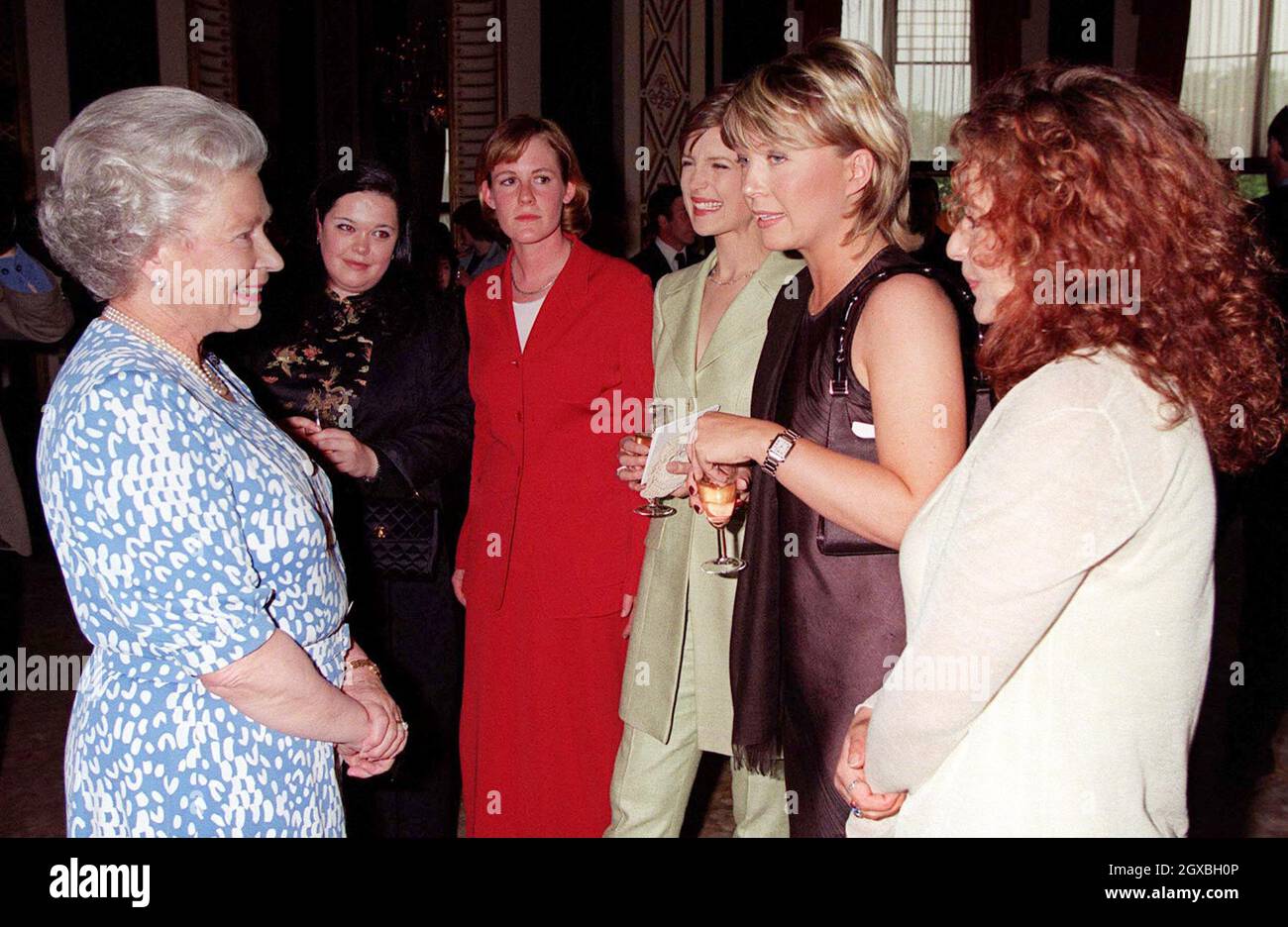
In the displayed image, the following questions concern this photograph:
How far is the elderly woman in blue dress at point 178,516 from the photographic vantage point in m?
1.40

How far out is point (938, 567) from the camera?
1276 mm

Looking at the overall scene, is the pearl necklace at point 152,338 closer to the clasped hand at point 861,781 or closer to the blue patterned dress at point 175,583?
the blue patterned dress at point 175,583

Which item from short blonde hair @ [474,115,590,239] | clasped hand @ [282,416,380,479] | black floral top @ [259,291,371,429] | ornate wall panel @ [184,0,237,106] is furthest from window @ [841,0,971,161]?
clasped hand @ [282,416,380,479]

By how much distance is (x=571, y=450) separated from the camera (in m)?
2.73

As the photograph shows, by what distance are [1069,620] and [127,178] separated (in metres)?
1.27

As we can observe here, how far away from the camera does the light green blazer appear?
8.06 ft

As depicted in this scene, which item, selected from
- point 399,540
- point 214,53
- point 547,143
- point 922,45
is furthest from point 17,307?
point 922,45

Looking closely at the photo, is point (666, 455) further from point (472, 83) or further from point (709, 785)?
point (472, 83)

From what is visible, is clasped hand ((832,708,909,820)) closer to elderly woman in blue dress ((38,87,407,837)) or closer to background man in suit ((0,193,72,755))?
elderly woman in blue dress ((38,87,407,837))

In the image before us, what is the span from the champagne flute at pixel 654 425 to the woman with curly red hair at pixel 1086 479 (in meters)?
1.07

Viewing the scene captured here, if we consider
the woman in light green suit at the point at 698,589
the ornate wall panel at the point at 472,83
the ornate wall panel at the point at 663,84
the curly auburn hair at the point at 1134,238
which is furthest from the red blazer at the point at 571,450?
the ornate wall panel at the point at 663,84
